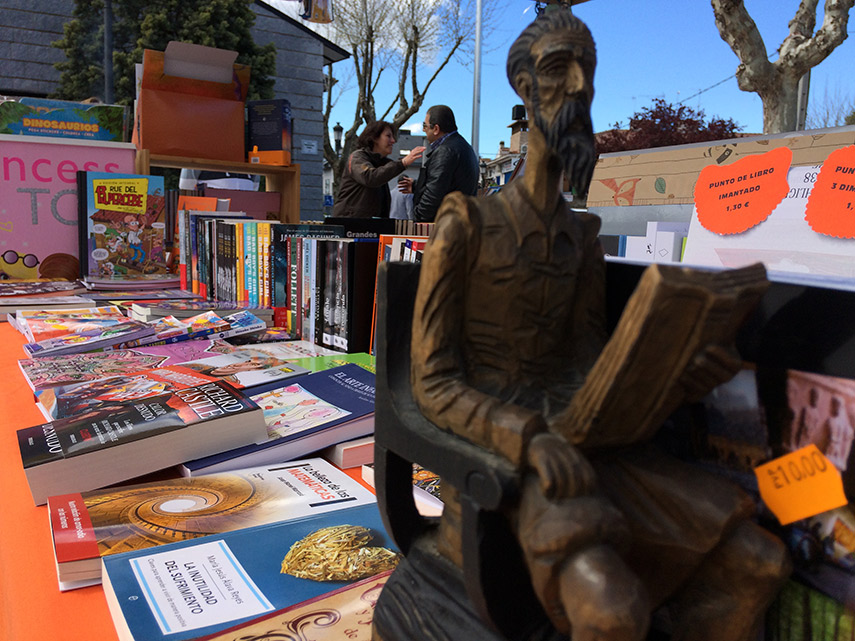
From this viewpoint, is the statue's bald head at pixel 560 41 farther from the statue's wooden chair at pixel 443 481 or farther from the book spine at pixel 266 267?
the book spine at pixel 266 267

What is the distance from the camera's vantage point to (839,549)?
0.53 metres

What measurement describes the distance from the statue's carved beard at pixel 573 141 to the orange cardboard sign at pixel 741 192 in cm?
55

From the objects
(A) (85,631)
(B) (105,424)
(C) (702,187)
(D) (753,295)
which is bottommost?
(A) (85,631)

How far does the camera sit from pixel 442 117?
3.45 m

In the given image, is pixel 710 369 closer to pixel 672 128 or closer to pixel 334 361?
pixel 334 361

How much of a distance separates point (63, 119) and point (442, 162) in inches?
70.9

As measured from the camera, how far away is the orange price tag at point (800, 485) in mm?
525

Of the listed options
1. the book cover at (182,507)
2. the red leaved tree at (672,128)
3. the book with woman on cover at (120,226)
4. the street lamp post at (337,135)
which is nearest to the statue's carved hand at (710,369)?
the book cover at (182,507)

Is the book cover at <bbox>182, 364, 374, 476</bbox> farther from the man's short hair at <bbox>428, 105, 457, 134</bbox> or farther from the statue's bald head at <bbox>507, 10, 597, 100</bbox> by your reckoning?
the man's short hair at <bbox>428, 105, 457, 134</bbox>

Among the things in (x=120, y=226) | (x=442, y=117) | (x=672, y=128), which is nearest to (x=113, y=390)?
(x=120, y=226)

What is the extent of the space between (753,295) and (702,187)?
A: 707mm

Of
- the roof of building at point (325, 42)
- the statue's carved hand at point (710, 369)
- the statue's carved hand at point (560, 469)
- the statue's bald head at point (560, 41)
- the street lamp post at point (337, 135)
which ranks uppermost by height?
the roof of building at point (325, 42)

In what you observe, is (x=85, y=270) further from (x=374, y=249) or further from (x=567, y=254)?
(x=567, y=254)

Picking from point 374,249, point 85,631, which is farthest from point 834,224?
point 85,631
